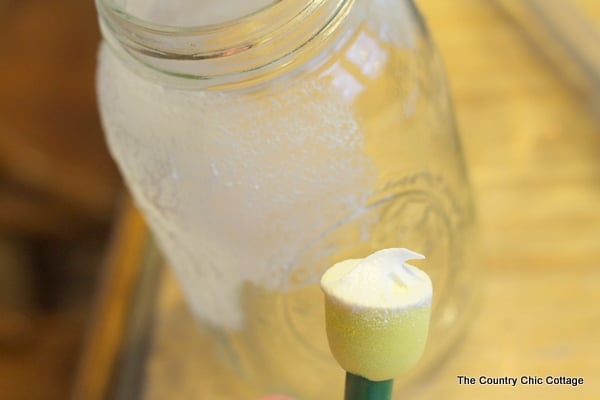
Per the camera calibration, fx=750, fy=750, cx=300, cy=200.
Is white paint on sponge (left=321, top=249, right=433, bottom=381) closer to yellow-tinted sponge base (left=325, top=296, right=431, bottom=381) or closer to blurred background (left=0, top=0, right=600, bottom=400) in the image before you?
yellow-tinted sponge base (left=325, top=296, right=431, bottom=381)

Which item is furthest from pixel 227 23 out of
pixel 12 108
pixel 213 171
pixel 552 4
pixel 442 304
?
pixel 12 108

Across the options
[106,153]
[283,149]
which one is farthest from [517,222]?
[106,153]

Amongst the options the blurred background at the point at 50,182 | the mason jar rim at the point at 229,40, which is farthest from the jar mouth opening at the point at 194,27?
the blurred background at the point at 50,182

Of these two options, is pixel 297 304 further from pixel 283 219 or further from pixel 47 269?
pixel 47 269

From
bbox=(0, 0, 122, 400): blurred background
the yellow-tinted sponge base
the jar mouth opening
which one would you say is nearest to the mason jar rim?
the jar mouth opening

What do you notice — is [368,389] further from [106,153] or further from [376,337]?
[106,153]
